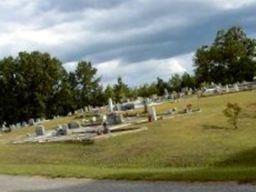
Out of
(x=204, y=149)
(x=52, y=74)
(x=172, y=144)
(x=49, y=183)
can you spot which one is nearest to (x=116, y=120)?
(x=172, y=144)

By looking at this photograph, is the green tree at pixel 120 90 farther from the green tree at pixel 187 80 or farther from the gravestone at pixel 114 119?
the gravestone at pixel 114 119

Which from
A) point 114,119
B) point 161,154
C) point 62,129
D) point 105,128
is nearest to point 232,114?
point 105,128

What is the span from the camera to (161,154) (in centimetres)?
2797

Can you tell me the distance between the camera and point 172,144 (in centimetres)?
2989

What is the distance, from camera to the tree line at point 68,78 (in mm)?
101688

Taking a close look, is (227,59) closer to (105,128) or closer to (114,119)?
(114,119)

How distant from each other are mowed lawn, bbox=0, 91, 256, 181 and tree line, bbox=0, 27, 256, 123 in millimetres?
61143

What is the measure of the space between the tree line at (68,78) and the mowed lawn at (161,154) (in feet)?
201

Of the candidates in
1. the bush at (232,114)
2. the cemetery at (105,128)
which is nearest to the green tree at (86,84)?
the cemetery at (105,128)

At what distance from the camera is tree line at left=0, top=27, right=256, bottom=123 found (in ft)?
334

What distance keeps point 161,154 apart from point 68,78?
266 feet

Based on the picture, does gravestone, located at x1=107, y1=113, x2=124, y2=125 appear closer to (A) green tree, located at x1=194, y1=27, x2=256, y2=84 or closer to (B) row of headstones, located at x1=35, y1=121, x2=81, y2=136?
(B) row of headstones, located at x1=35, y1=121, x2=81, y2=136

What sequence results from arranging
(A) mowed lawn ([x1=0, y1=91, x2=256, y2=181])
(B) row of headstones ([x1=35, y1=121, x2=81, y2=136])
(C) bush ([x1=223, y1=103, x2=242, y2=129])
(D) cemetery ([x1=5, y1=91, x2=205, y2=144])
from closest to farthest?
(A) mowed lawn ([x1=0, y1=91, x2=256, y2=181]) < (C) bush ([x1=223, y1=103, x2=242, y2=129]) < (D) cemetery ([x1=5, y1=91, x2=205, y2=144]) < (B) row of headstones ([x1=35, y1=121, x2=81, y2=136])

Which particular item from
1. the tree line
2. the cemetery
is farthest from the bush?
the tree line
